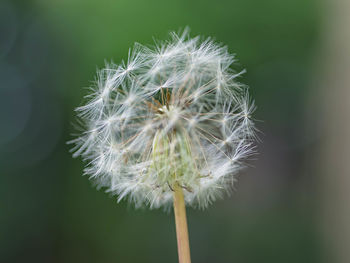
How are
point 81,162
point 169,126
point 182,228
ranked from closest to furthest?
point 182,228, point 169,126, point 81,162

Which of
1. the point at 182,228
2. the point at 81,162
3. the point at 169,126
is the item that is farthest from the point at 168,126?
the point at 81,162

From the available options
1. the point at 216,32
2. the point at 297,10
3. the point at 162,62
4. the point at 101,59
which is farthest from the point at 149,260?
the point at 162,62

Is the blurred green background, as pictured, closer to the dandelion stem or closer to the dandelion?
the dandelion

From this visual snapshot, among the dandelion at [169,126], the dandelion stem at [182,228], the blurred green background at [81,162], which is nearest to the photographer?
the dandelion stem at [182,228]

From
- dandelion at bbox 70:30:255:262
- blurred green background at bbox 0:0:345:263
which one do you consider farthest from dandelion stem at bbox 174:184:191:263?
blurred green background at bbox 0:0:345:263

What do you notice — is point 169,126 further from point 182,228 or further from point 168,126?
point 182,228

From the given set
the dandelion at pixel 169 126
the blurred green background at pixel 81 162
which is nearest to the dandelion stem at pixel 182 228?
the dandelion at pixel 169 126

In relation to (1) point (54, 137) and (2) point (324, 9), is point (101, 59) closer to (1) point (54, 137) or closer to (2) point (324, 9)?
(1) point (54, 137)

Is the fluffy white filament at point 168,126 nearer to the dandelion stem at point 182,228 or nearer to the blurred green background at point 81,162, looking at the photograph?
the dandelion stem at point 182,228
